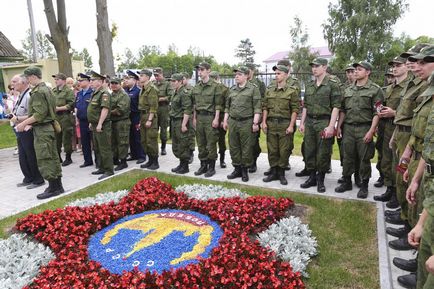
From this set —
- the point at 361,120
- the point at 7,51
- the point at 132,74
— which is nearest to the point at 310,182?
the point at 361,120

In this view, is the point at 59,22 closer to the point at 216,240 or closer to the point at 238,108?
the point at 238,108

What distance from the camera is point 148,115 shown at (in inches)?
287

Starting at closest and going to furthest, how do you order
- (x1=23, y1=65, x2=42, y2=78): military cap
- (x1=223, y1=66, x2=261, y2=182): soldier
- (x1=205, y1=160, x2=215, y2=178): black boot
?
(x1=23, y1=65, x2=42, y2=78): military cap → (x1=223, y1=66, x2=261, y2=182): soldier → (x1=205, y1=160, x2=215, y2=178): black boot

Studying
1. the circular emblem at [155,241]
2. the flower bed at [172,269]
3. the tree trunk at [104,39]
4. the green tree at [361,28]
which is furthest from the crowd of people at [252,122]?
the green tree at [361,28]

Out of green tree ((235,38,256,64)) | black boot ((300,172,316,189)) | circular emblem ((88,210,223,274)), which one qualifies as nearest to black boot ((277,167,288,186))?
black boot ((300,172,316,189))

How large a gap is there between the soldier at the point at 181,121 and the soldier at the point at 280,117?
1609mm

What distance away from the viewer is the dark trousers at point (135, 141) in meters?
8.01

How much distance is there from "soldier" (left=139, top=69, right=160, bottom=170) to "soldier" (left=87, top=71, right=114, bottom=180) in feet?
2.49

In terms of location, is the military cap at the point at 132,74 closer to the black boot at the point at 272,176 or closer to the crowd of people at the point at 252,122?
the crowd of people at the point at 252,122

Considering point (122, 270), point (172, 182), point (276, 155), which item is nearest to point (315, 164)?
point (276, 155)

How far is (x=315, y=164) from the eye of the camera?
5.89 metres

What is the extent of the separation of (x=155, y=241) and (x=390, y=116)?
363 centimetres

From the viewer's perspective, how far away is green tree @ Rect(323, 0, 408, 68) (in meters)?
28.3

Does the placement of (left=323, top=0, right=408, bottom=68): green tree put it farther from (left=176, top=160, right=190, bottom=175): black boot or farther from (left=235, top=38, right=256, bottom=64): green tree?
(left=235, top=38, right=256, bottom=64): green tree
